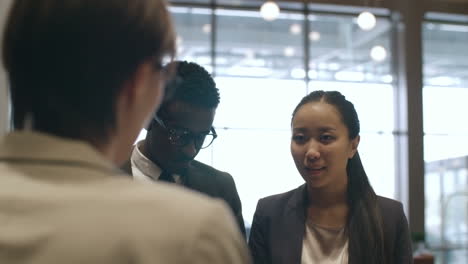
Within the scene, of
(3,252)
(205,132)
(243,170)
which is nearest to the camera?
(3,252)

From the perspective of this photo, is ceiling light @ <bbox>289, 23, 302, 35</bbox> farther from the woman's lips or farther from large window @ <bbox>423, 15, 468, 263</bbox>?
the woman's lips

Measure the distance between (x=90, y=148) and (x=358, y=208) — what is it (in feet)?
5.58

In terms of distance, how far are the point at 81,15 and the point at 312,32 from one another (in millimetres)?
7893

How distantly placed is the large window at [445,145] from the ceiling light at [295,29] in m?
1.87

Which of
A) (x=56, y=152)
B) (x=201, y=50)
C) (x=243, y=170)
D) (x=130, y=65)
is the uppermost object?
(x=201, y=50)

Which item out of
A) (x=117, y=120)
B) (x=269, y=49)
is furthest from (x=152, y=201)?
(x=269, y=49)

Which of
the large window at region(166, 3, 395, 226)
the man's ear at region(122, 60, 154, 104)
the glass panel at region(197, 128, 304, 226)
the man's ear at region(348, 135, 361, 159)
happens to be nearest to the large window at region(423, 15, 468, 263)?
the large window at region(166, 3, 395, 226)

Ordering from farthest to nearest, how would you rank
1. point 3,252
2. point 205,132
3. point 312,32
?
point 312,32 < point 205,132 < point 3,252

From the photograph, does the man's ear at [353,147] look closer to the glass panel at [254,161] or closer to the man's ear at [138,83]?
the man's ear at [138,83]

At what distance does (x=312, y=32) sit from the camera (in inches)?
332

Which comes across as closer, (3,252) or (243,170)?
(3,252)

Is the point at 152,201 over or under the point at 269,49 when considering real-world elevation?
under

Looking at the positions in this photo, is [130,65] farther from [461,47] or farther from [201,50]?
[461,47]

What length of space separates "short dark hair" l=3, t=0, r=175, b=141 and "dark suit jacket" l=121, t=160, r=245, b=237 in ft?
4.29
